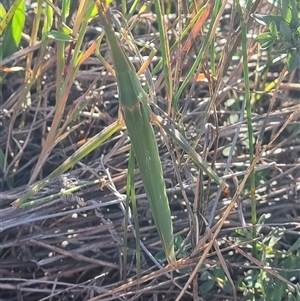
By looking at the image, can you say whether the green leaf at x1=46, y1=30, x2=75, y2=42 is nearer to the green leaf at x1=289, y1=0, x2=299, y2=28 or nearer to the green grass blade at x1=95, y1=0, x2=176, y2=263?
the green grass blade at x1=95, y1=0, x2=176, y2=263

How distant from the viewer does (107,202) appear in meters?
0.89

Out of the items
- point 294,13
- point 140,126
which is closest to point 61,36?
point 140,126

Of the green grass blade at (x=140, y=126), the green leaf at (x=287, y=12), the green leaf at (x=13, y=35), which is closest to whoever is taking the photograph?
the green grass blade at (x=140, y=126)

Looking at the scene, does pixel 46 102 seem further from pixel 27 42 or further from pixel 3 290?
pixel 3 290

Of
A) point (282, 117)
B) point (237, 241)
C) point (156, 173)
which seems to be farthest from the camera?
point (282, 117)

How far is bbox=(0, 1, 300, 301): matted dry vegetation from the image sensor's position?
35.3 inches

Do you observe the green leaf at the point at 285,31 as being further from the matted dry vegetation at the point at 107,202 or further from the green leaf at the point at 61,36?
the green leaf at the point at 61,36

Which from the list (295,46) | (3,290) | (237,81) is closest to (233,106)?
(237,81)

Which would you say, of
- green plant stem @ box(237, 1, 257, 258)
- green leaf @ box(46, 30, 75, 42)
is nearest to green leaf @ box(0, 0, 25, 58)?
green leaf @ box(46, 30, 75, 42)

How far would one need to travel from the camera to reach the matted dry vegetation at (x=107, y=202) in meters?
0.90

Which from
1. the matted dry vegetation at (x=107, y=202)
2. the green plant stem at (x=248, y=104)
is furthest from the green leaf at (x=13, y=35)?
the green plant stem at (x=248, y=104)

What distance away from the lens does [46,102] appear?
109cm

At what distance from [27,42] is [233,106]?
446 mm

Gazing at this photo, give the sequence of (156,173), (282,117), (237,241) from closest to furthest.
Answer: (156,173) → (237,241) → (282,117)
